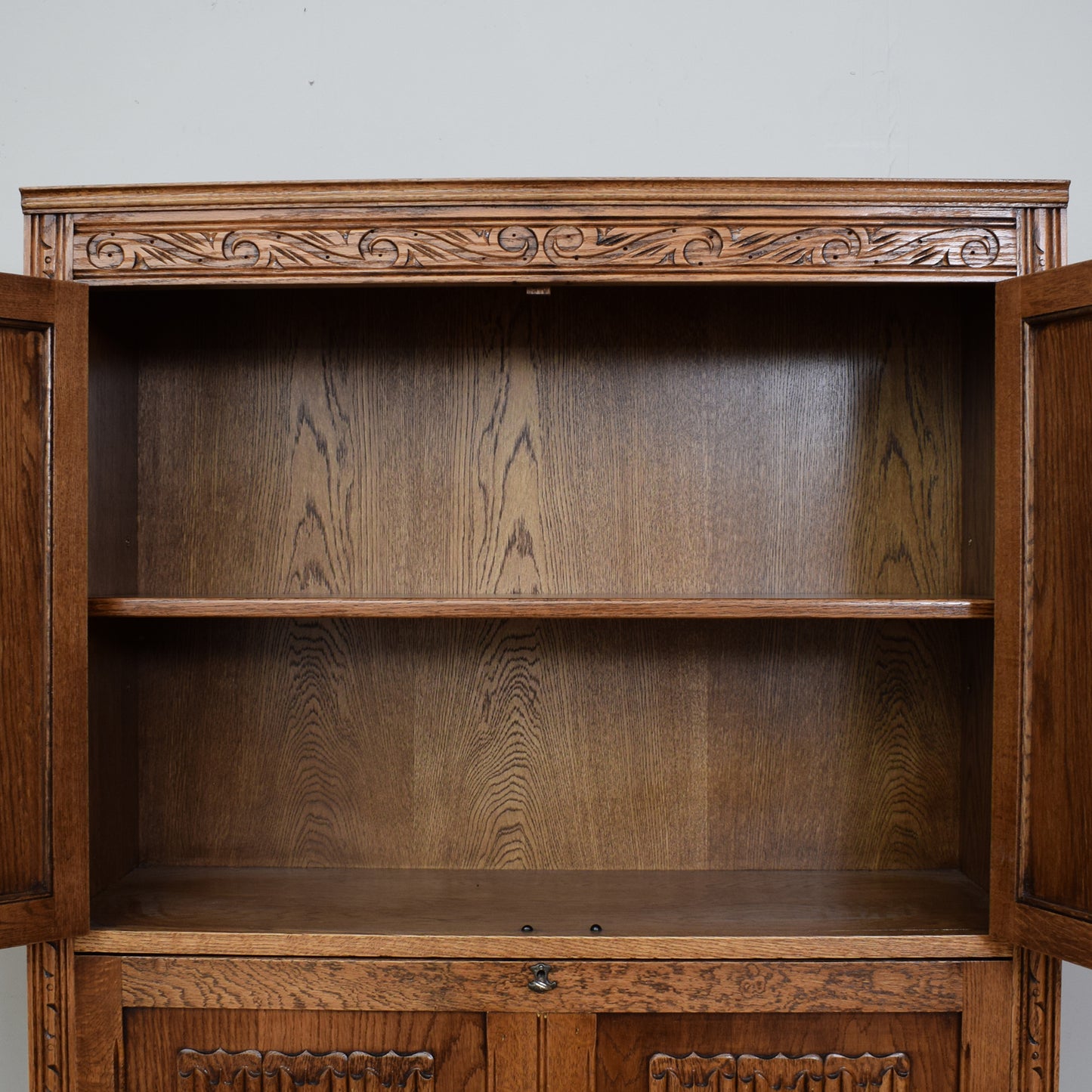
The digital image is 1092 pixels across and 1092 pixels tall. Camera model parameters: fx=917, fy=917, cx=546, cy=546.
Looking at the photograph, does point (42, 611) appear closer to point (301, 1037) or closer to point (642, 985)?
point (301, 1037)

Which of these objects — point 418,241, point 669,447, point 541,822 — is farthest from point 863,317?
point 541,822

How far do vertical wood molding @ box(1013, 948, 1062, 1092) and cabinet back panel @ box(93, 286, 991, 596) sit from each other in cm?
63

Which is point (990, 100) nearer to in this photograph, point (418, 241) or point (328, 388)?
point (418, 241)

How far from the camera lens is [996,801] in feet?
4.36

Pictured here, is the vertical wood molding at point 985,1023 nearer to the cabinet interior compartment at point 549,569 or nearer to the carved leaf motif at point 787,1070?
the carved leaf motif at point 787,1070

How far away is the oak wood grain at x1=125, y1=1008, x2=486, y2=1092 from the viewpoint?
136 cm

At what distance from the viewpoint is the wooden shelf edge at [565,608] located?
4.50 ft

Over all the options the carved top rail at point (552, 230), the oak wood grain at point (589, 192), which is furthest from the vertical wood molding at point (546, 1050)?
the oak wood grain at point (589, 192)

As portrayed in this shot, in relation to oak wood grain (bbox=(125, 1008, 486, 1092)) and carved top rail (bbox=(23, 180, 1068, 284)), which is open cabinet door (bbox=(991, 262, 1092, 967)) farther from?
oak wood grain (bbox=(125, 1008, 486, 1092))

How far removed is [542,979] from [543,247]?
3.53 ft

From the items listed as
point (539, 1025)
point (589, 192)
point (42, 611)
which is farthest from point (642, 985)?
point (589, 192)

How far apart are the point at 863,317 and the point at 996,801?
2.86 feet

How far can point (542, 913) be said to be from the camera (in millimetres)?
1457

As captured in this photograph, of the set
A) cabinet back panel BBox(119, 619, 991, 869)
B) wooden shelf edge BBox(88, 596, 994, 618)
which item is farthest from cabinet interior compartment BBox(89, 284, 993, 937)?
wooden shelf edge BBox(88, 596, 994, 618)
